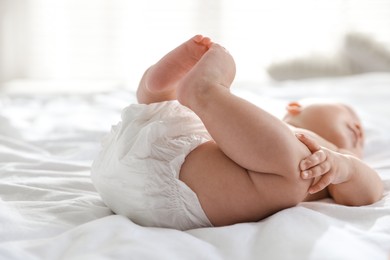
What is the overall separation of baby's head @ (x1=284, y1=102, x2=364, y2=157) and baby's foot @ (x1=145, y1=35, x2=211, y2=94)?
1.41 feet

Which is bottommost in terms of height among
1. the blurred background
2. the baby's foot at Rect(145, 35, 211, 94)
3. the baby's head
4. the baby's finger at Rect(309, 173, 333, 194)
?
the blurred background

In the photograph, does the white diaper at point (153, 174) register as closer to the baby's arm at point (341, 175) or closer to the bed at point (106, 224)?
the bed at point (106, 224)

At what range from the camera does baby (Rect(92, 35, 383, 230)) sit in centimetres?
93

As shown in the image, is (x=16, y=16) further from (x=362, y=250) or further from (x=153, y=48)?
(x=362, y=250)

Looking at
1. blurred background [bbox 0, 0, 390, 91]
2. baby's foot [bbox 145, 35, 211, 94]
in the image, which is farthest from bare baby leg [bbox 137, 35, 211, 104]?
blurred background [bbox 0, 0, 390, 91]

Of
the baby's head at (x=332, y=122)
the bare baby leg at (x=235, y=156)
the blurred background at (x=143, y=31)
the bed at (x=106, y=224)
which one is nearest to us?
the bed at (x=106, y=224)

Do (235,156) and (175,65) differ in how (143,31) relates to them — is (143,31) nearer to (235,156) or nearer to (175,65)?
(175,65)

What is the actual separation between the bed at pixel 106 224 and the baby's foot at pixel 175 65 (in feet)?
0.79

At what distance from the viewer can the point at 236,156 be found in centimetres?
94

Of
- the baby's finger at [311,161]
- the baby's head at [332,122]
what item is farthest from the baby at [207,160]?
the baby's head at [332,122]

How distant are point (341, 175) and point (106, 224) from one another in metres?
0.40

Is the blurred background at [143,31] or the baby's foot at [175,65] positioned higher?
the baby's foot at [175,65]

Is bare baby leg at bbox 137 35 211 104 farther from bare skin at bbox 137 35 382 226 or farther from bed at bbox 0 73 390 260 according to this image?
bed at bbox 0 73 390 260

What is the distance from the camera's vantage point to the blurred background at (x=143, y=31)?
3.38 m
